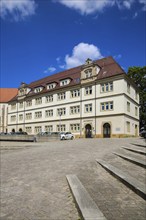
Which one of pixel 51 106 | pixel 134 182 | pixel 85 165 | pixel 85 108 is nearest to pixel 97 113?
pixel 85 108

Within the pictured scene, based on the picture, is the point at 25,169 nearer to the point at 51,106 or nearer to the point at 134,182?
the point at 134,182

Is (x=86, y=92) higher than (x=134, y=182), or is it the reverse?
(x=86, y=92)

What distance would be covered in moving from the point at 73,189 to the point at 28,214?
5.15ft

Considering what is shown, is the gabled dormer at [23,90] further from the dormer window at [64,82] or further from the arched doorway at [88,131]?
the arched doorway at [88,131]

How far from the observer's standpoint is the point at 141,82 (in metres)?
47.6

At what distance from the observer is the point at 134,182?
614cm

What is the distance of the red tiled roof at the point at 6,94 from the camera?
266 ft

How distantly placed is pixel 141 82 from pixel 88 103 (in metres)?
14.4

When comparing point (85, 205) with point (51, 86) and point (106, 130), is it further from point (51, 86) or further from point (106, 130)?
point (51, 86)

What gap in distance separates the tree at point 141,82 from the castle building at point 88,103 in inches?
155

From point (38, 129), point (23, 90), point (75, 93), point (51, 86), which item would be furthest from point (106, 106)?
point (23, 90)

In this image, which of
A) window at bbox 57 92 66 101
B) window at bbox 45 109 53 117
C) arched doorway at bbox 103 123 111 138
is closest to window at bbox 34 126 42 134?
window at bbox 45 109 53 117

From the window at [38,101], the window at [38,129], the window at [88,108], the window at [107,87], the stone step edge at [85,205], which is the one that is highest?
the window at [107,87]

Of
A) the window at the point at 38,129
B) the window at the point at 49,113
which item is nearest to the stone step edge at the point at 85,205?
the window at the point at 49,113
